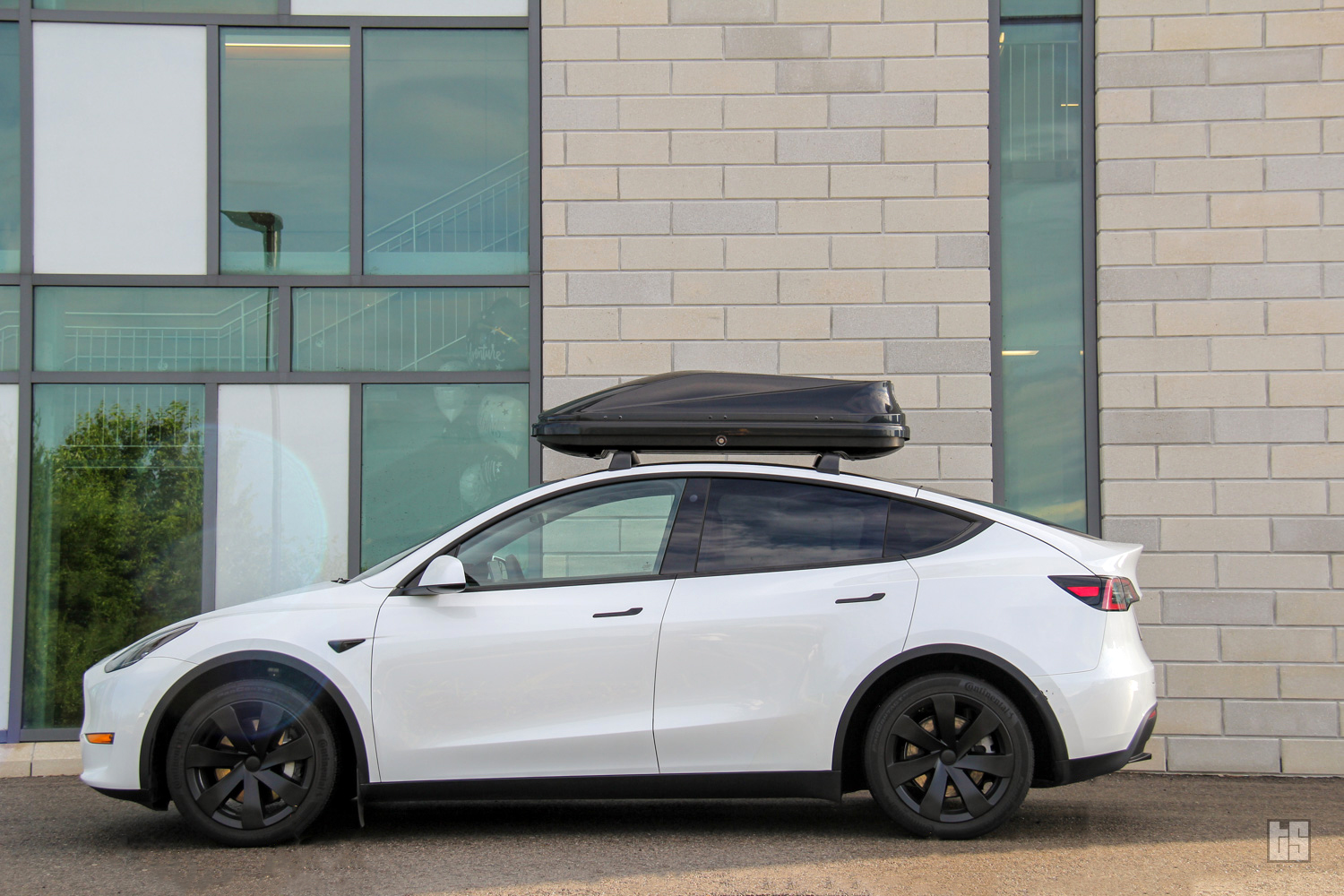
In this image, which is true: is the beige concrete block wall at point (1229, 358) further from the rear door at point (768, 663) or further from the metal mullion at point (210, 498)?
the metal mullion at point (210, 498)

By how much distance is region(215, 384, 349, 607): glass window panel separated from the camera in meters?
7.69

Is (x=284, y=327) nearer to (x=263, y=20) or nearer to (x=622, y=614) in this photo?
(x=263, y=20)

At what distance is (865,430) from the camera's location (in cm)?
543

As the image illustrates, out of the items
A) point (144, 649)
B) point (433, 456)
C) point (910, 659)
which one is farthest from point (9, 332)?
point (910, 659)

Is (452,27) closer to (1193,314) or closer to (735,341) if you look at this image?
(735,341)

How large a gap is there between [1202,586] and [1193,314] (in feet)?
5.76

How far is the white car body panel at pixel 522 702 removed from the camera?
4.84m

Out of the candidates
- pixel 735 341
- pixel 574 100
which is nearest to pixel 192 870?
pixel 735 341

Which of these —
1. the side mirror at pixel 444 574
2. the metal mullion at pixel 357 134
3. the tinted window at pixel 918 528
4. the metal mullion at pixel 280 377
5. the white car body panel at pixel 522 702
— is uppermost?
the metal mullion at pixel 357 134

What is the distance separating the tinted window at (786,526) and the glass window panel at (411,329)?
3.07m

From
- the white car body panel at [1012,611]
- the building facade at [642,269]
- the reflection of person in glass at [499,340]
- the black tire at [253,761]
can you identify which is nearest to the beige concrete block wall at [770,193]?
the building facade at [642,269]

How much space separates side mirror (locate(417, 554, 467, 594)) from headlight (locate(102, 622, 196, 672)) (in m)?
1.08

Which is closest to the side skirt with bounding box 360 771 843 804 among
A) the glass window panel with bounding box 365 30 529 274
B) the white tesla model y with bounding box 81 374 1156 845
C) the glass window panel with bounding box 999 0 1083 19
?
the white tesla model y with bounding box 81 374 1156 845

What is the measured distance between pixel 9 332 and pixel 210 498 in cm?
170
